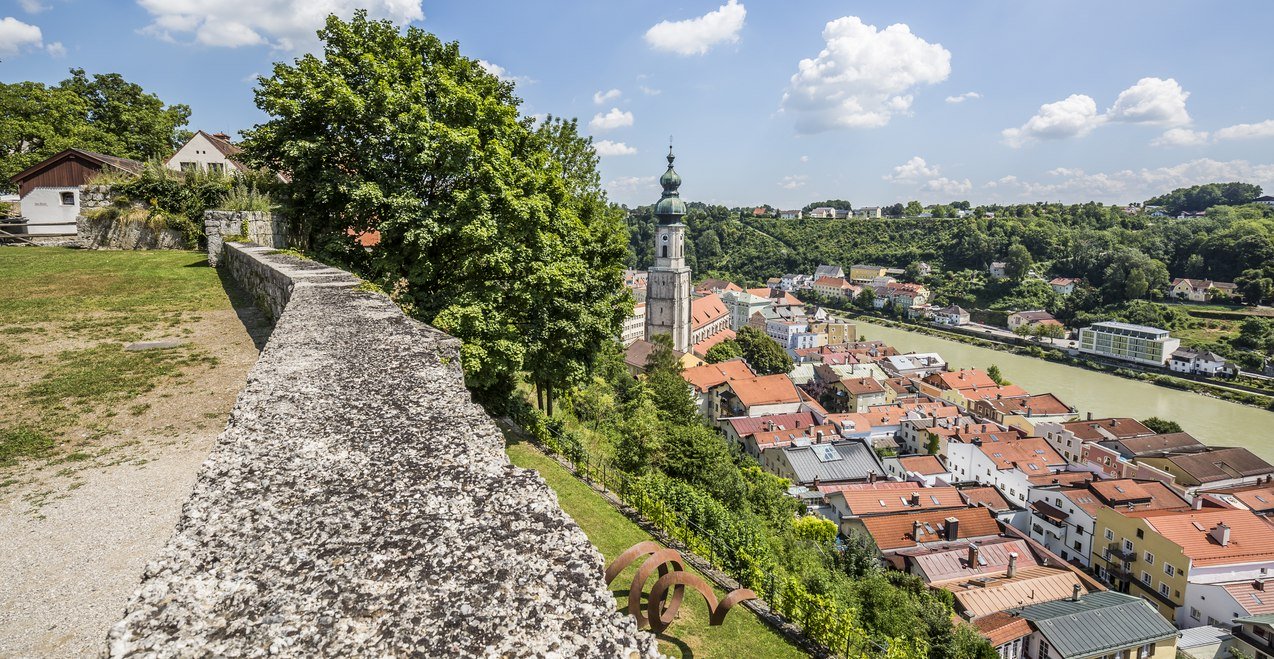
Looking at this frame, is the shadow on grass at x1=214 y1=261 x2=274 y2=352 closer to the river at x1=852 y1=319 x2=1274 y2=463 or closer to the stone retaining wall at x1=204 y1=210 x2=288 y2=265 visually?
the stone retaining wall at x1=204 y1=210 x2=288 y2=265

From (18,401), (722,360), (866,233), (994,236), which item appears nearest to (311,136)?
(18,401)

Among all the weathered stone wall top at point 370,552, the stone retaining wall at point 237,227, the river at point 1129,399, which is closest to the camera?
the weathered stone wall top at point 370,552

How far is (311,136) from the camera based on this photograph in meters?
11.7

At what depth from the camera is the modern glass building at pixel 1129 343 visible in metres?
59.7

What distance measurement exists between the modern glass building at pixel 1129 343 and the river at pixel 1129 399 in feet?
13.3

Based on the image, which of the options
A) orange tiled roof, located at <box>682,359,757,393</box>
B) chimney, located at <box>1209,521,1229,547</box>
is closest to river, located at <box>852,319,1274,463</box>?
chimney, located at <box>1209,521,1229,547</box>

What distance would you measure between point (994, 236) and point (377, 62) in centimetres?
11806

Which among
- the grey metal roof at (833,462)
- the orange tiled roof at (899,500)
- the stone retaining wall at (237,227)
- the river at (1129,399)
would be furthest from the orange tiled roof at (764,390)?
the stone retaining wall at (237,227)

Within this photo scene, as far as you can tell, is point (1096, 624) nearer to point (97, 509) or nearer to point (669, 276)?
point (97, 509)

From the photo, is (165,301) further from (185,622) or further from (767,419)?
(767,419)

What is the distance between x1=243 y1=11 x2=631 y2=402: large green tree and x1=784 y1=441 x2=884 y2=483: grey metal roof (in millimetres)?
22602

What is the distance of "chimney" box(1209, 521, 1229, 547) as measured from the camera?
24.2m

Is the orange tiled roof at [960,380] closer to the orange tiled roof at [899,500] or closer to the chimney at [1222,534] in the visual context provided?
the orange tiled roof at [899,500]

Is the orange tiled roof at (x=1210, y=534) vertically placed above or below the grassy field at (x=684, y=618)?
below
